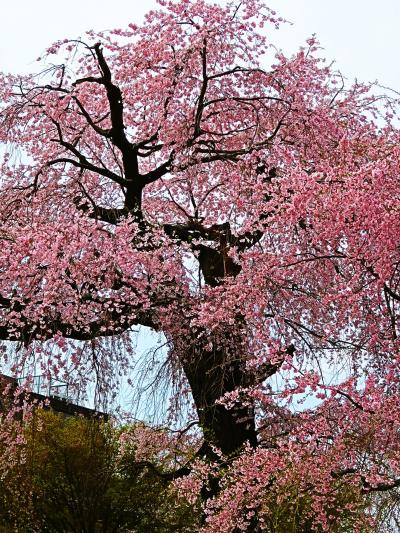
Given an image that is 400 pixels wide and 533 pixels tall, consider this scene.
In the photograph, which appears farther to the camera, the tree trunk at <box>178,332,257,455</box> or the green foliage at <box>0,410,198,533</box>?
the green foliage at <box>0,410,198,533</box>

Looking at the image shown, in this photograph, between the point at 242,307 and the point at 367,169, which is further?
the point at 242,307

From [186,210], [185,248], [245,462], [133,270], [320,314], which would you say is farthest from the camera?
[186,210]

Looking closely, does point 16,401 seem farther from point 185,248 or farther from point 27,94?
point 27,94

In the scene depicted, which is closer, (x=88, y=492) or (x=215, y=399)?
(x=215, y=399)

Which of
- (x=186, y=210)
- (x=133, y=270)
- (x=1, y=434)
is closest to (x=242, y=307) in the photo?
(x=133, y=270)

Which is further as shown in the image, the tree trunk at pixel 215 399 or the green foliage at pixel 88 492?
the green foliage at pixel 88 492

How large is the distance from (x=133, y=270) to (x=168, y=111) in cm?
189

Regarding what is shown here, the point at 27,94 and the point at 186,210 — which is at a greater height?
the point at 27,94

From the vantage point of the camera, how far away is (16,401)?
745 cm

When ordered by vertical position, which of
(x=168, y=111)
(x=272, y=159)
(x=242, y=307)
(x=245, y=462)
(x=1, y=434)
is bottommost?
(x=245, y=462)

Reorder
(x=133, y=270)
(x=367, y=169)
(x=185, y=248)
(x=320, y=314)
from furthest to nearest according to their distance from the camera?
(x=320, y=314), (x=185, y=248), (x=133, y=270), (x=367, y=169)

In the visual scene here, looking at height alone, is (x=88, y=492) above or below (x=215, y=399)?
below

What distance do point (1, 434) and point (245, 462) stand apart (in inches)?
89.8

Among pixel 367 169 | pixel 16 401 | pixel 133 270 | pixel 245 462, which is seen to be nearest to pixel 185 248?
pixel 133 270
